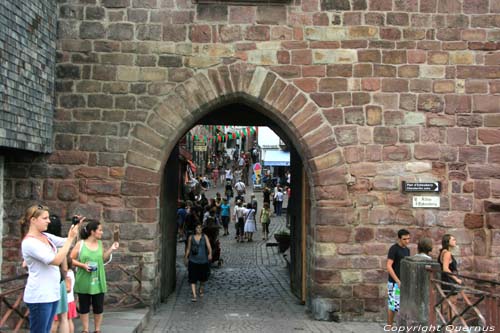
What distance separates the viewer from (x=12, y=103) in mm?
6859

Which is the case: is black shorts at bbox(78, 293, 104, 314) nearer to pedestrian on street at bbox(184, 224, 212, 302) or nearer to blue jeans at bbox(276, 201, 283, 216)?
pedestrian on street at bbox(184, 224, 212, 302)

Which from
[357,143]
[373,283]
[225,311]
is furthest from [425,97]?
[225,311]

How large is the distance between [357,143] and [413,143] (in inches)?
32.9

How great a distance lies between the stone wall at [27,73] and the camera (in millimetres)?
6676

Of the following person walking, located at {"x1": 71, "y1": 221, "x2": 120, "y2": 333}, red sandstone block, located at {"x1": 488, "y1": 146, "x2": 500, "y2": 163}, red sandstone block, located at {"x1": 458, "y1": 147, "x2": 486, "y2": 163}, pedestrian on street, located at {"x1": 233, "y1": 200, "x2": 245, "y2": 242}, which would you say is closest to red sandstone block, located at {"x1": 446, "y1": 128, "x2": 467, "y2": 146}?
red sandstone block, located at {"x1": 458, "y1": 147, "x2": 486, "y2": 163}

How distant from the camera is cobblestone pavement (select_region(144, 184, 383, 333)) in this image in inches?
308

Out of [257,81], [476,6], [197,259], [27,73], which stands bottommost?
[197,259]

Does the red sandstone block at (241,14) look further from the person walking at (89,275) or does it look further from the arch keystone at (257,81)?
the person walking at (89,275)

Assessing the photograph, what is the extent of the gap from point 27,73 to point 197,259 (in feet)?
15.0

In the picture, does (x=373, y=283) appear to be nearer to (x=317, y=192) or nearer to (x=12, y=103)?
(x=317, y=192)

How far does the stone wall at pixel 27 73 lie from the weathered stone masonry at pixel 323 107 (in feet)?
0.91

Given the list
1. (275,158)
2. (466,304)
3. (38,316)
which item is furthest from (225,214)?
(38,316)

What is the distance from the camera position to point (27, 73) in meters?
7.23

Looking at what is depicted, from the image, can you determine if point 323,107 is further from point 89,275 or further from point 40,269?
point 40,269
